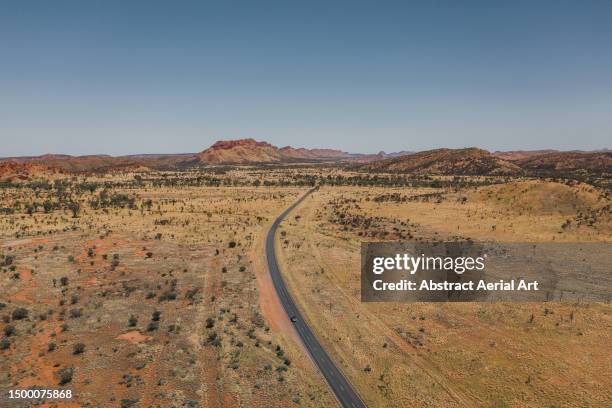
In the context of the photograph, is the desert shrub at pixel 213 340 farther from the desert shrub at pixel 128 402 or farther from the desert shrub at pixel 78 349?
the desert shrub at pixel 78 349

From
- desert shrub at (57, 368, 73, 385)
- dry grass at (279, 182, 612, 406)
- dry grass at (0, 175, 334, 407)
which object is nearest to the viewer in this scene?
desert shrub at (57, 368, 73, 385)

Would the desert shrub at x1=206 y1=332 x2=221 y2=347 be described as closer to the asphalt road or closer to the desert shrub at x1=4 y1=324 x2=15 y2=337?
the asphalt road

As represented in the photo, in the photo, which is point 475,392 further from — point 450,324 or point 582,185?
point 582,185

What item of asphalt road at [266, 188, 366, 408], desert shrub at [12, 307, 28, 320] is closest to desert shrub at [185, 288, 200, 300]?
asphalt road at [266, 188, 366, 408]

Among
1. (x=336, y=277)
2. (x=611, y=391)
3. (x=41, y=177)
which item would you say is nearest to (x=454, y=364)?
(x=611, y=391)

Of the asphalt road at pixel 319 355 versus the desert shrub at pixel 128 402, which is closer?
the desert shrub at pixel 128 402

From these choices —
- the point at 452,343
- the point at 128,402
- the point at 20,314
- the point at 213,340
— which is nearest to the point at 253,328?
the point at 213,340

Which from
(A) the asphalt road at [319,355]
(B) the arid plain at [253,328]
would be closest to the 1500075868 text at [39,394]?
(B) the arid plain at [253,328]

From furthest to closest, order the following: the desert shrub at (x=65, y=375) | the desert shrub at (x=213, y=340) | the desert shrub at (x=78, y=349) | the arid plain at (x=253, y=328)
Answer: the desert shrub at (x=213, y=340)
the desert shrub at (x=78, y=349)
the arid plain at (x=253, y=328)
the desert shrub at (x=65, y=375)
